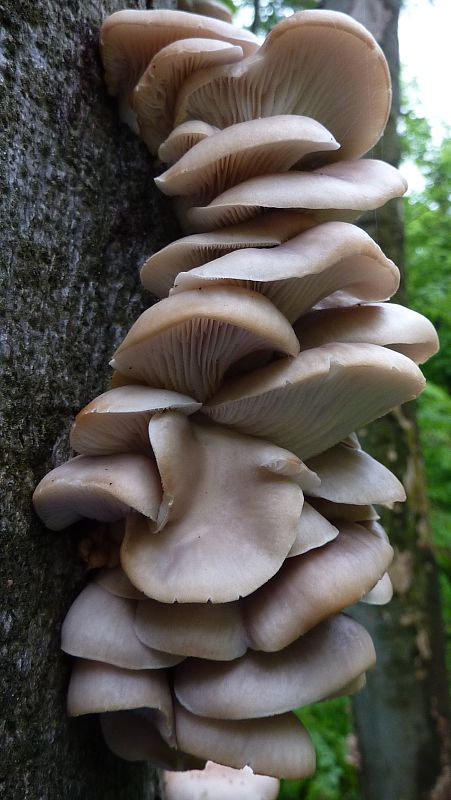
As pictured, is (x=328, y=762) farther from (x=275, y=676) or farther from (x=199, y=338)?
(x=199, y=338)

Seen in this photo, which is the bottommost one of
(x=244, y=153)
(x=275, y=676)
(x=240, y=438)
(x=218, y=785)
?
(x=218, y=785)

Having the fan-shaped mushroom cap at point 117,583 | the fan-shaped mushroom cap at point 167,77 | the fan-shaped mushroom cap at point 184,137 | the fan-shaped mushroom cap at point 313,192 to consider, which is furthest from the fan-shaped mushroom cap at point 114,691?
the fan-shaped mushroom cap at point 167,77

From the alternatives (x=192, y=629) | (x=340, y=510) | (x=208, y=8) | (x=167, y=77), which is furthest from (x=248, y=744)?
(x=208, y=8)

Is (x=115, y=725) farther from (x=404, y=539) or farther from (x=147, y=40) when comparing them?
(x=404, y=539)

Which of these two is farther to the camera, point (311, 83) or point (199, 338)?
point (311, 83)

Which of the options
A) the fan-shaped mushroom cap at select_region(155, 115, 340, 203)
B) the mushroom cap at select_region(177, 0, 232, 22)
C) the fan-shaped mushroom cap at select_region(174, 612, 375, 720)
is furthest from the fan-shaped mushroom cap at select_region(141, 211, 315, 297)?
the mushroom cap at select_region(177, 0, 232, 22)

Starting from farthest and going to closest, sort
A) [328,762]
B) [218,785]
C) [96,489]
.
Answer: [328,762] < [218,785] < [96,489]

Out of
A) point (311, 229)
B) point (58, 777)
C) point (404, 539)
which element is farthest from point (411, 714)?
point (311, 229)

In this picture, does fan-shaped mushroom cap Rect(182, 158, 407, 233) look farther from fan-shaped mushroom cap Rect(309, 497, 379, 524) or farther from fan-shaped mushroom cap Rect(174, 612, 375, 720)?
fan-shaped mushroom cap Rect(174, 612, 375, 720)

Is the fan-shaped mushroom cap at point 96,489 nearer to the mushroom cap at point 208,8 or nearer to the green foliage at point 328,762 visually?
the mushroom cap at point 208,8
